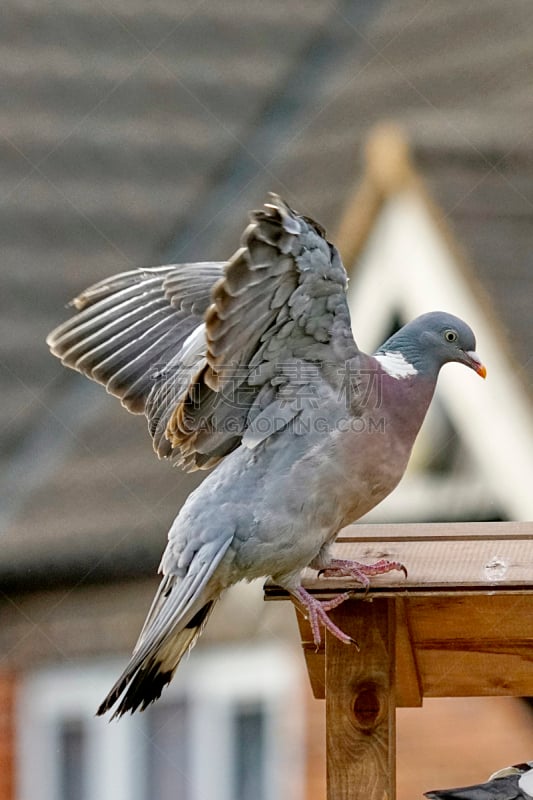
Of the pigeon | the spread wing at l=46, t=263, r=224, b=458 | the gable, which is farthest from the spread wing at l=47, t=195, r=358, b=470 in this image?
the gable

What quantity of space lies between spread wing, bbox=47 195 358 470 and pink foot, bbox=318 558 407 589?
1.15 feet

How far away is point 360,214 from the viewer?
5.74 m

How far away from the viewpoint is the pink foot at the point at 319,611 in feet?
8.49

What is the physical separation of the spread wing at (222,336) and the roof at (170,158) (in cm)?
211

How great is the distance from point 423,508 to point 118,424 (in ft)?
4.71

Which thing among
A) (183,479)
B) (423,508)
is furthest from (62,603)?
(423,508)

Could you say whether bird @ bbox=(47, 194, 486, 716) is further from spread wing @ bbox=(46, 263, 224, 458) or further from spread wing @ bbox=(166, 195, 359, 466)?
spread wing @ bbox=(46, 263, 224, 458)

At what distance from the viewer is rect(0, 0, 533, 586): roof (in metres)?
5.87

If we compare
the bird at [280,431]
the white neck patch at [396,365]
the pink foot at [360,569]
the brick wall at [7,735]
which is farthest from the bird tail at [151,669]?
the brick wall at [7,735]

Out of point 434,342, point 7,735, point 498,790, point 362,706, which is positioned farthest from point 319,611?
point 7,735

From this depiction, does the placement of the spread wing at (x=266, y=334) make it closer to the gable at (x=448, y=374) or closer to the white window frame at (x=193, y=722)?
the gable at (x=448, y=374)

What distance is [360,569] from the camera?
272 cm

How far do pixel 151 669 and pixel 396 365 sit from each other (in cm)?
94

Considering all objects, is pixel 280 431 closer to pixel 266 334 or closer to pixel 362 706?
pixel 266 334
